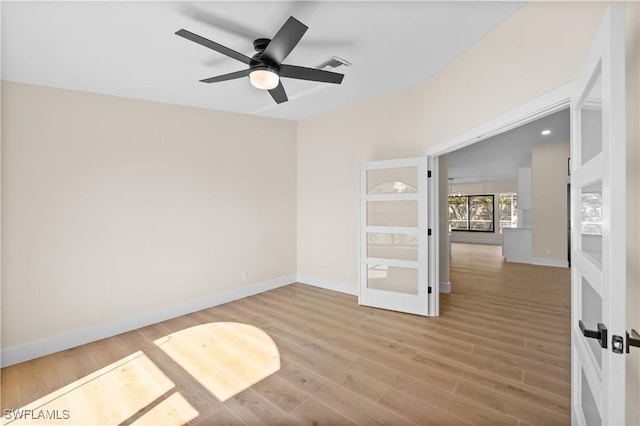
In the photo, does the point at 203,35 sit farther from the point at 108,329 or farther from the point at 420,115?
the point at 108,329

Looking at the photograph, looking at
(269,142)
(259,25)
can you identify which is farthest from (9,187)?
(269,142)

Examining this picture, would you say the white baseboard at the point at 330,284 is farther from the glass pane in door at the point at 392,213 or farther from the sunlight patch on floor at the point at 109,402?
the sunlight patch on floor at the point at 109,402

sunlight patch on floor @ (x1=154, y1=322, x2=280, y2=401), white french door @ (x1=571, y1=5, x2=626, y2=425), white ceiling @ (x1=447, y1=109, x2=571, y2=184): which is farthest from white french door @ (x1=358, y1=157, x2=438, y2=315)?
white ceiling @ (x1=447, y1=109, x2=571, y2=184)

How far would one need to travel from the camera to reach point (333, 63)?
3.02 m

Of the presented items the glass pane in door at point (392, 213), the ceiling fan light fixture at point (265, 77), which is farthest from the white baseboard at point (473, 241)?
the ceiling fan light fixture at point (265, 77)

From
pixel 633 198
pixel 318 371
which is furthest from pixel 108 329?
pixel 633 198

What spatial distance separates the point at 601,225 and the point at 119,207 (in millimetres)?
4319

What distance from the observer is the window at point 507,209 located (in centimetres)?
1212

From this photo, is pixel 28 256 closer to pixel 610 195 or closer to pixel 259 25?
pixel 259 25

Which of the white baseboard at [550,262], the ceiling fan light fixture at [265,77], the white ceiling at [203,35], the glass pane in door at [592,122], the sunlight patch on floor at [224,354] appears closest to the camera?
the glass pane in door at [592,122]

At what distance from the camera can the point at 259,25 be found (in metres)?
2.35

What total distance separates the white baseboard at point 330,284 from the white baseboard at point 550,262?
5500 millimetres

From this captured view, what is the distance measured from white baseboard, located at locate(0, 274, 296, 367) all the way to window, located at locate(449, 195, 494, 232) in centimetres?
1077

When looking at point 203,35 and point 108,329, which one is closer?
point 203,35
